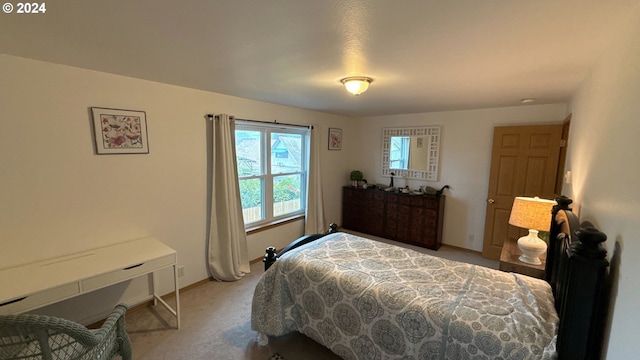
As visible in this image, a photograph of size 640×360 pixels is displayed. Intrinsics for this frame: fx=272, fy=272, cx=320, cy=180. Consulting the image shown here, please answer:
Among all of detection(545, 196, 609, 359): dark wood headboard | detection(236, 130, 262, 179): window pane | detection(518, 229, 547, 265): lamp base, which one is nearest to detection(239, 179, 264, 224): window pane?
detection(236, 130, 262, 179): window pane

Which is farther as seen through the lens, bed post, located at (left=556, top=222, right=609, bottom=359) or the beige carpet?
the beige carpet

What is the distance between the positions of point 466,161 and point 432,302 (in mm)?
3068

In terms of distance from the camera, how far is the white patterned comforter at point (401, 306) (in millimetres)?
1395

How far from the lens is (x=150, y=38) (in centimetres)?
147

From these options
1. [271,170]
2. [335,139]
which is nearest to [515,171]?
[335,139]

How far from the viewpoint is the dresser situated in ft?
13.5

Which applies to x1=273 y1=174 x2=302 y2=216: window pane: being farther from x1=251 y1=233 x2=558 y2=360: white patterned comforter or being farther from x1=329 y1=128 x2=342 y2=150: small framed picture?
x1=251 y1=233 x2=558 y2=360: white patterned comforter

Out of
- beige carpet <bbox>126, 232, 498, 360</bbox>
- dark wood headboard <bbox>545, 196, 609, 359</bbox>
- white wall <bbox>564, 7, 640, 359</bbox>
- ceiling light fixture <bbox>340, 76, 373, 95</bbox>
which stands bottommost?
beige carpet <bbox>126, 232, 498, 360</bbox>

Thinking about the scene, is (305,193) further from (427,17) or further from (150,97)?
(427,17)

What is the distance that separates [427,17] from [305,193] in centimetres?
341

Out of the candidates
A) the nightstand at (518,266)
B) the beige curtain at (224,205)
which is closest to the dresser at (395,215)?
the nightstand at (518,266)

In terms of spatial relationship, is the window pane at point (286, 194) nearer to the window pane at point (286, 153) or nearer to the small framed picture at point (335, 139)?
the window pane at point (286, 153)

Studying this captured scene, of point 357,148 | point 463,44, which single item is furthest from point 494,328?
point 357,148

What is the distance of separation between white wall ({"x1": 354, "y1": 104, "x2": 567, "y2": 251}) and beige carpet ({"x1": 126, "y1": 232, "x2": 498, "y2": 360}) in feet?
9.94
